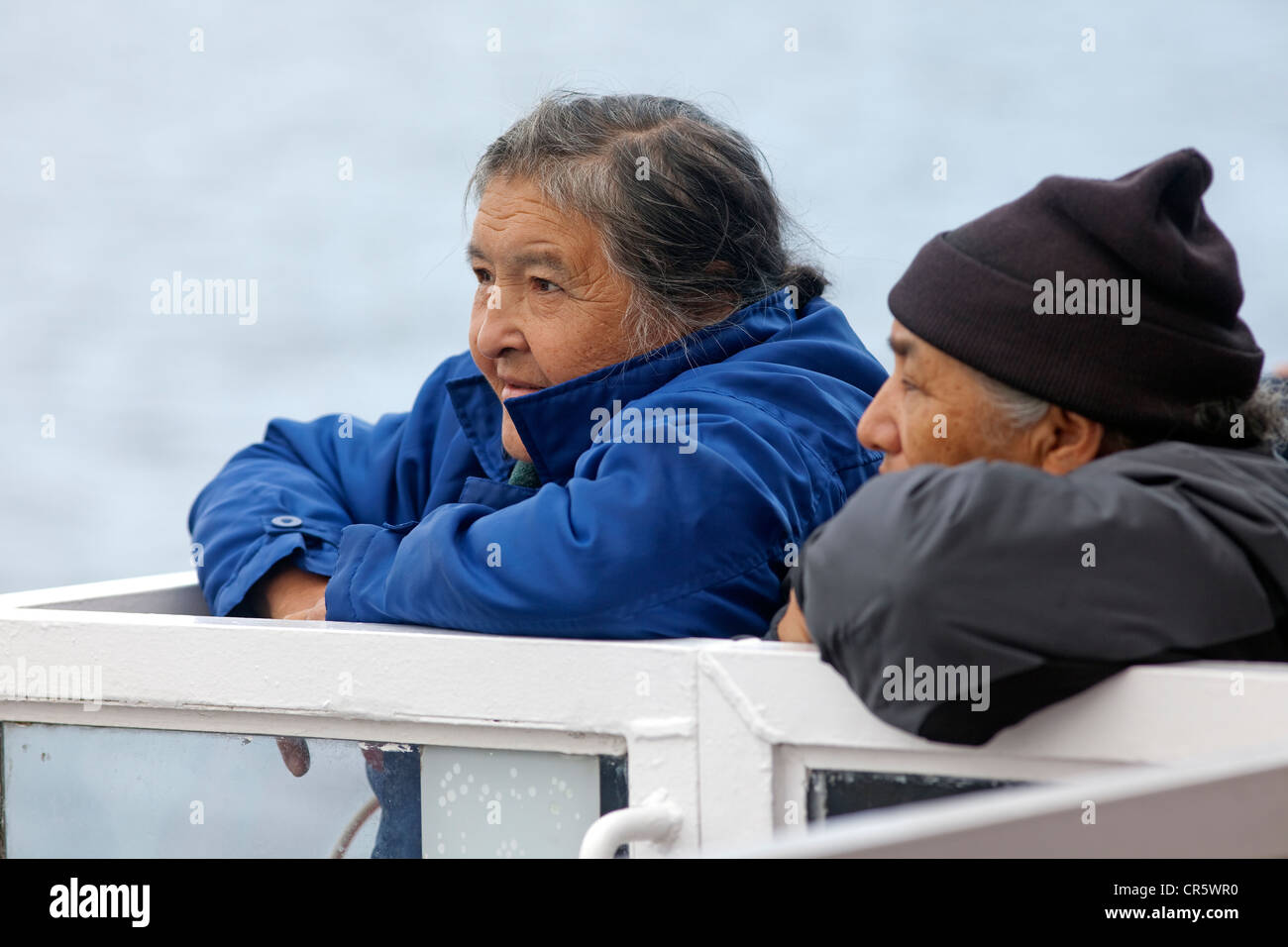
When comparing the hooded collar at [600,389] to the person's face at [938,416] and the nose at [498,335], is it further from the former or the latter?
the person's face at [938,416]

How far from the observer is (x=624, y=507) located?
1.78 metres

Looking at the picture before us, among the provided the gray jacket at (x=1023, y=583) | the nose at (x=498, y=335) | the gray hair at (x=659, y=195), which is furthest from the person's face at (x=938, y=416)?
the nose at (x=498, y=335)

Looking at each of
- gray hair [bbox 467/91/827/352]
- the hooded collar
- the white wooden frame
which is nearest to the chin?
the hooded collar

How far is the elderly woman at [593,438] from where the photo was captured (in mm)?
1757

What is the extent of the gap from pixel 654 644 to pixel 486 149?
112cm

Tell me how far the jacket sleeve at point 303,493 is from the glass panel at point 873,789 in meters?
1.07

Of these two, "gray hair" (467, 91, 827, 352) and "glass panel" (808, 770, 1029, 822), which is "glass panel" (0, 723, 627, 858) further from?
"gray hair" (467, 91, 827, 352)

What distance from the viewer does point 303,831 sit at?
179cm

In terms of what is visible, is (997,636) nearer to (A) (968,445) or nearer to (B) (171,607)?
(A) (968,445)

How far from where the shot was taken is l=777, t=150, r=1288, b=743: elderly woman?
1312mm

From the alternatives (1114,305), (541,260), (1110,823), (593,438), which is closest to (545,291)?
(541,260)

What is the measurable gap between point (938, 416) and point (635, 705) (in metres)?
0.48

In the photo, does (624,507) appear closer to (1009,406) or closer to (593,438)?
(593,438)
